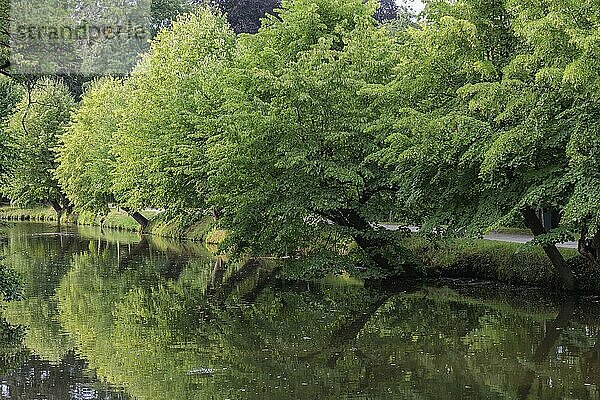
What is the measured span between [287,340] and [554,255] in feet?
25.8

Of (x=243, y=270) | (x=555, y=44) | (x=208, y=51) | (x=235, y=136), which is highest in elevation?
(x=208, y=51)

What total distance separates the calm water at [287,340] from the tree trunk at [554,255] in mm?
789

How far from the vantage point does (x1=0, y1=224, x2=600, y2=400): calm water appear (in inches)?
523

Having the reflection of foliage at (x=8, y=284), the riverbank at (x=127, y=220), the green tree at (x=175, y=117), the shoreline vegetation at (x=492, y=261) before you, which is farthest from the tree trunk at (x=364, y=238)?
the reflection of foliage at (x=8, y=284)

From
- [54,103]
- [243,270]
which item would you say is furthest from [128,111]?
[54,103]

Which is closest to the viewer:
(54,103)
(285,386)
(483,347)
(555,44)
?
(285,386)

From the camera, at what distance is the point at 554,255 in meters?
21.7

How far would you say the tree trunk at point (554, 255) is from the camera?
21641mm

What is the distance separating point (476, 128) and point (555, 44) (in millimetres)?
2587

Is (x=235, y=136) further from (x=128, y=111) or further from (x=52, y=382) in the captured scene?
(x=128, y=111)

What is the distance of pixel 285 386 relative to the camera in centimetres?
1341

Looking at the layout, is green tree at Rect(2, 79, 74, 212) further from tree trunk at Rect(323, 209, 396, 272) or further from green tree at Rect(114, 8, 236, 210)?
tree trunk at Rect(323, 209, 396, 272)

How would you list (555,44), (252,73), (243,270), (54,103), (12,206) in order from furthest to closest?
(12,206), (54,103), (243,270), (252,73), (555,44)

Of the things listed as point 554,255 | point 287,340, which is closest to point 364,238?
point 554,255
